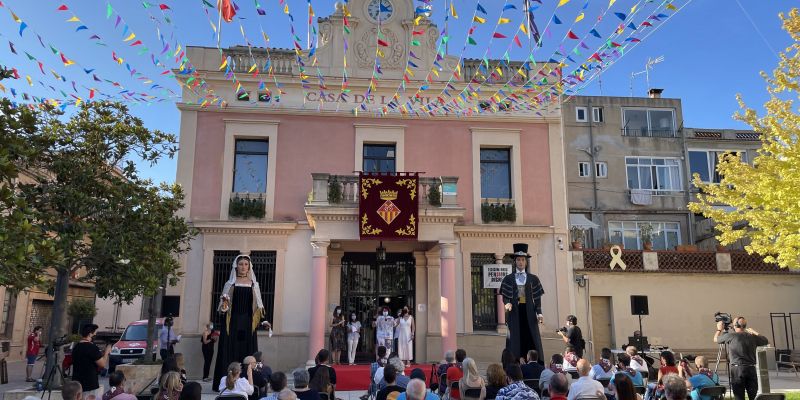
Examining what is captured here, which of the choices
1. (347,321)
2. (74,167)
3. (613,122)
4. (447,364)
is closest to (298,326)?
(347,321)

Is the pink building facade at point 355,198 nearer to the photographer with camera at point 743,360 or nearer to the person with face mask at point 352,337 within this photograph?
the person with face mask at point 352,337

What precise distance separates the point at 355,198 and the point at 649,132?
17340mm

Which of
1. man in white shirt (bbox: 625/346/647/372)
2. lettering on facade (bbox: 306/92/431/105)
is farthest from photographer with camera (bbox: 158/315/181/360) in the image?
man in white shirt (bbox: 625/346/647/372)

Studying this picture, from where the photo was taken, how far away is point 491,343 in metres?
17.0

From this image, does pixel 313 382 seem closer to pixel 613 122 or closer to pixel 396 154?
pixel 396 154

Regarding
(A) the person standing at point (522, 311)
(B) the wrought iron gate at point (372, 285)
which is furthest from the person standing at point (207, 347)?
Result: (A) the person standing at point (522, 311)

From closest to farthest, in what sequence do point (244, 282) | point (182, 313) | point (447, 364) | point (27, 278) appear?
1. point (27, 278)
2. point (447, 364)
3. point (244, 282)
4. point (182, 313)

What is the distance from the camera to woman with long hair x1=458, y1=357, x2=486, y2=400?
22.6 feet

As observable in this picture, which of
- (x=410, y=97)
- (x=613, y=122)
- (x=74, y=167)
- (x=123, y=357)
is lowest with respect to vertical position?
(x=123, y=357)

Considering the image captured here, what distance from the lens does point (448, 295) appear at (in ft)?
52.0

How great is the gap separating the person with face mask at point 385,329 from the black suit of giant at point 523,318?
620cm

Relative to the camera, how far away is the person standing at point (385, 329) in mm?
16000

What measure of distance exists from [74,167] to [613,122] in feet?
75.6

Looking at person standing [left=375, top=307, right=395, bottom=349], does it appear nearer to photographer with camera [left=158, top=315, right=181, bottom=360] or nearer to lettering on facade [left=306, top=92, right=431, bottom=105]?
photographer with camera [left=158, top=315, right=181, bottom=360]
